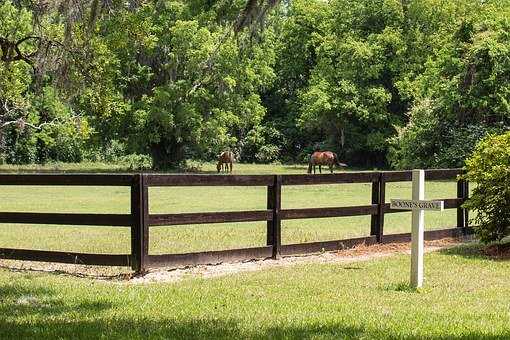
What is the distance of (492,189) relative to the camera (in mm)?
12008

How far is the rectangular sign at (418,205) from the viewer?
8.44 m

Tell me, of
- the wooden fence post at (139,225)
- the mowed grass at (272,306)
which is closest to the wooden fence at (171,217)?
the wooden fence post at (139,225)

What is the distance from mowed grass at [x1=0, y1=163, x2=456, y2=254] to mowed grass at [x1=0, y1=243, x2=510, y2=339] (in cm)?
313

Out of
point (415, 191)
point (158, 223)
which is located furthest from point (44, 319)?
point (415, 191)

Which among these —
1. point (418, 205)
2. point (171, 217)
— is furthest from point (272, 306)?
point (171, 217)

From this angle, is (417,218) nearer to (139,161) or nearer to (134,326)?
(134,326)

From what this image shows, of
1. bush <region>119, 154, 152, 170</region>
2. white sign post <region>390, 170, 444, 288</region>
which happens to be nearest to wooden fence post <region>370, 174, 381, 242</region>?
white sign post <region>390, 170, 444, 288</region>

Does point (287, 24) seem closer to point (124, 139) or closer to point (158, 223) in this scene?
point (124, 139)

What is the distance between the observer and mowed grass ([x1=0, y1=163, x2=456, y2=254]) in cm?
1291

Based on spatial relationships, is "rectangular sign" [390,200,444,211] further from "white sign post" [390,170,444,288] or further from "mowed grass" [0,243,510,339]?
"mowed grass" [0,243,510,339]

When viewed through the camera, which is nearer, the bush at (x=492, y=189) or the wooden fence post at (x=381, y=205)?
the bush at (x=492, y=189)

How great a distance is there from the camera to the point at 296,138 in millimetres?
64812

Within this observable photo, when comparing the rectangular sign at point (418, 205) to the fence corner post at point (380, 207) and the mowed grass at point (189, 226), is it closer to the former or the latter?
the fence corner post at point (380, 207)

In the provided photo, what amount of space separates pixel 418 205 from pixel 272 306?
245 centimetres
